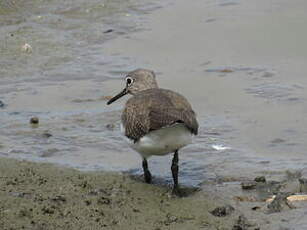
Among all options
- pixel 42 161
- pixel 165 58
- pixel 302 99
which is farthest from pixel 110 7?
pixel 42 161

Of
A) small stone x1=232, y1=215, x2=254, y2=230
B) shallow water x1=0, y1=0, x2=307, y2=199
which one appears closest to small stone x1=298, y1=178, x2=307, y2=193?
shallow water x1=0, y1=0, x2=307, y2=199

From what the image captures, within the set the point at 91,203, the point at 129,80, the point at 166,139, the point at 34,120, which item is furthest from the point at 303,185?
the point at 34,120

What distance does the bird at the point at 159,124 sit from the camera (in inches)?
259

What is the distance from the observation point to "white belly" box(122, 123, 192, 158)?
21.8 ft

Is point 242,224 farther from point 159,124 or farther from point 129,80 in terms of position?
point 129,80

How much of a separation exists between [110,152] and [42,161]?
74cm

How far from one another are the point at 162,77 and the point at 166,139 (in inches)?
133

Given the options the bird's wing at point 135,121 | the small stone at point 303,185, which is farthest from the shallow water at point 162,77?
the bird's wing at point 135,121

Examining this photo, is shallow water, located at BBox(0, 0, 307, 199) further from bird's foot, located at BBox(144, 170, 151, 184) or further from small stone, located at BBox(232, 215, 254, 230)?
small stone, located at BBox(232, 215, 254, 230)

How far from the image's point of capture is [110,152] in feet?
26.4

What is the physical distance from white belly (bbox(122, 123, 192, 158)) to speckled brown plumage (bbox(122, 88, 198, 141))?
0.05m

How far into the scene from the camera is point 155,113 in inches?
261

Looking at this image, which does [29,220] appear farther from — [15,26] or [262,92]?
[15,26]

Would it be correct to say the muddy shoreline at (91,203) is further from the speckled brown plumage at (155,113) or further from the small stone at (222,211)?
the speckled brown plumage at (155,113)
